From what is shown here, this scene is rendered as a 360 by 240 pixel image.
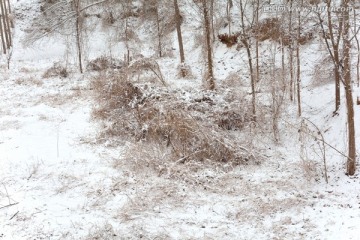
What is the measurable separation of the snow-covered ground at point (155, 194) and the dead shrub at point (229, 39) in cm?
1113

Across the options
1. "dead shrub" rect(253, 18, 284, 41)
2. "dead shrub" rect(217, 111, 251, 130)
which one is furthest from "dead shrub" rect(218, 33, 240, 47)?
"dead shrub" rect(217, 111, 251, 130)

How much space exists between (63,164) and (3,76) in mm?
13728

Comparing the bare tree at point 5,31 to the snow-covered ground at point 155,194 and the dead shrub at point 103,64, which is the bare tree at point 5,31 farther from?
the snow-covered ground at point 155,194

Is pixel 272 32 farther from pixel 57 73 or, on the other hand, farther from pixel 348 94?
pixel 348 94

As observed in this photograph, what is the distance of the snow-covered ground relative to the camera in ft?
21.3

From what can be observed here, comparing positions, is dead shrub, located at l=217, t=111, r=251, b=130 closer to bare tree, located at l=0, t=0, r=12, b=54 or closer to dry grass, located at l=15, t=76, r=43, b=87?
dry grass, located at l=15, t=76, r=43, b=87

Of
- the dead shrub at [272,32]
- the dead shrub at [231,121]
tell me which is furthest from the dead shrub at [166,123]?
the dead shrub at [272,32]

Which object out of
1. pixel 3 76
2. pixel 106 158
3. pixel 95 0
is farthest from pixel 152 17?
pixel 106 158

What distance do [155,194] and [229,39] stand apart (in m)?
16.2

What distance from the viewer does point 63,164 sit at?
8945mm

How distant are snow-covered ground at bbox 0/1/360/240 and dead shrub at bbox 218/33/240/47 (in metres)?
11.1

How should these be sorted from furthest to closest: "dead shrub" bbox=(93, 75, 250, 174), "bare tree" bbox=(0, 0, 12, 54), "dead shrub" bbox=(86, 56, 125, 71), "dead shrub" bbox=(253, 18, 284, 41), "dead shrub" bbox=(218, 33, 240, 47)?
"bare tree" bbox=(0, 0, 12, 54)
"dead shrub" bbox=(218, 33, 240, 47)
"dead shrub" bbox=(86, 56, 125, 71)
"dead shrub" bbox=(253, 18, 284, 41)
"dead shrub" bbox=(93, 75, 250, 174)

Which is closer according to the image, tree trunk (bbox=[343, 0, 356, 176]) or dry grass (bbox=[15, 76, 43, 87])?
tree trunk (bbox=[343, 0, 356, 176])

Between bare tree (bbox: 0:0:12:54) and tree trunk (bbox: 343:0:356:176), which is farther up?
bare tree (bbox: 0:0:12:54)
